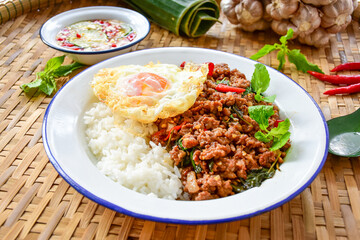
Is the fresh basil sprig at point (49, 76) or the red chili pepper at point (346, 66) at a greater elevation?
the fresh basil sprig at point (49, 76)

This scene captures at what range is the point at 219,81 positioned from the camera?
352 centimetres

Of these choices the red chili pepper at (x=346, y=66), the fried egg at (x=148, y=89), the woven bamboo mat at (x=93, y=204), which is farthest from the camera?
the red chili pepper at (x=346, y=66)

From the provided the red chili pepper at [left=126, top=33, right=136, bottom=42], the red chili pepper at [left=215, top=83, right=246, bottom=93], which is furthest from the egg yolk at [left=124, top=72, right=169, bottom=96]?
the red chili pepper at [left=126, top=33, right=136, bottom=42]

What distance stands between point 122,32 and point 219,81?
192 centimetres

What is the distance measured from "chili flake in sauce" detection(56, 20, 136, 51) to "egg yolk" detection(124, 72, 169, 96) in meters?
1.32

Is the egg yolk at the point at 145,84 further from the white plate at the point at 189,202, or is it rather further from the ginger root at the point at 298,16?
the ginger root at the point at 298,16

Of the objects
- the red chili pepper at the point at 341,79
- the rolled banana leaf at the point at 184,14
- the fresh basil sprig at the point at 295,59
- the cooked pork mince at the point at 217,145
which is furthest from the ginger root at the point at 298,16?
the cooked pork mince at the point at 217,145

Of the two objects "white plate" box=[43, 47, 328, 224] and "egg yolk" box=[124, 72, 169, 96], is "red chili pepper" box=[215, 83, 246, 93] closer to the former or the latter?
"white plate" box=[43, 47, 328, 224]

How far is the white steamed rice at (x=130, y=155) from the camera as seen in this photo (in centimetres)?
271

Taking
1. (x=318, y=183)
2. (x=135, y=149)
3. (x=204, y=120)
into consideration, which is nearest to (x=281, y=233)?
(x=318, y=183)

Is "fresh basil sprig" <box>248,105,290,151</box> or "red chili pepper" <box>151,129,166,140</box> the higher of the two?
"fresh basil sprig" <box>248,105,290,151</box>

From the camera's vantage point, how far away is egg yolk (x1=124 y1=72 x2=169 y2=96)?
3.15 metres

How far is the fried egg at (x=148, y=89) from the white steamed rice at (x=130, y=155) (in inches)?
6.9

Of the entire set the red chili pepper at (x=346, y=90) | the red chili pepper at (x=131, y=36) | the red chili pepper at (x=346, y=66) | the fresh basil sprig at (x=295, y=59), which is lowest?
the red chili pepper at (x=346, y=66)
